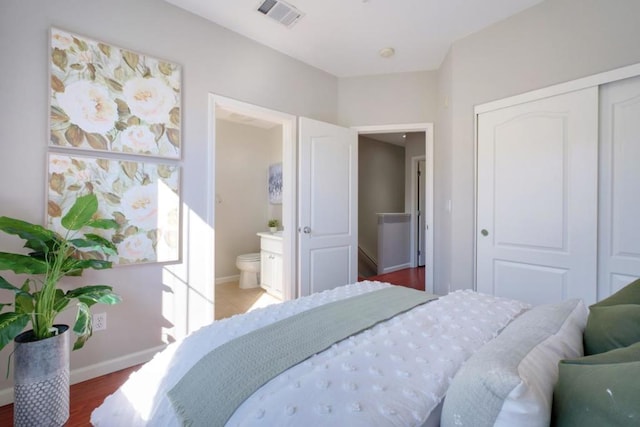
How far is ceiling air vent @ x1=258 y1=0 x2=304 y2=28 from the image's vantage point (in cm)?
227

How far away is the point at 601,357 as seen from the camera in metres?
0.64

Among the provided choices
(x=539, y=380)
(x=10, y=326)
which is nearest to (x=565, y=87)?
(x=539, y=380)

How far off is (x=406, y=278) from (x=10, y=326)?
14.7 ft

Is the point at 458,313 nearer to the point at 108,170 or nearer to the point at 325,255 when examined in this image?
the point at 325,255

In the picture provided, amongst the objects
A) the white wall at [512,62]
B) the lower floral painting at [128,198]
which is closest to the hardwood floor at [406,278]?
the white wall at [512,62]

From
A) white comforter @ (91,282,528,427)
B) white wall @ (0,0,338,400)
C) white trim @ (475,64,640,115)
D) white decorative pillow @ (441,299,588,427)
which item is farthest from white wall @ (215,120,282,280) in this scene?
white decorative pillow @ (441,299,588,427)

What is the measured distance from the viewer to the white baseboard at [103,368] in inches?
67.2

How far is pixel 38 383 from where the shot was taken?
4.70 ft

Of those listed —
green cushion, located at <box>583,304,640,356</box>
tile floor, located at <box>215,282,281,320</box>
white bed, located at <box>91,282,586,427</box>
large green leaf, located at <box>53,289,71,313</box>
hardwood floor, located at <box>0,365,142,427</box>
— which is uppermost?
green cushion, located at <box>583,304,640,356</box>

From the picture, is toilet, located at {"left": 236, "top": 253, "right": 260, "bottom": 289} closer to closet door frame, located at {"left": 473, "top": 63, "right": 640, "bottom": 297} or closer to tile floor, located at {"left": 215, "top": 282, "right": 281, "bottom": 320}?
tile floor, located at {"left": 215, "top": 282, "right": 281, "bottom": 320}

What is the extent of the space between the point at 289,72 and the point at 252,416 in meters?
3.11

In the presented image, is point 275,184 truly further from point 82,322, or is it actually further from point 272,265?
point 82,322

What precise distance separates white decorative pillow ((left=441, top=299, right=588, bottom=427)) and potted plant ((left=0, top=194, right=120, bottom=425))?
5.68ft

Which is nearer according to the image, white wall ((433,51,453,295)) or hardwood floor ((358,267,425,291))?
white wall ((433,51,453,295))
